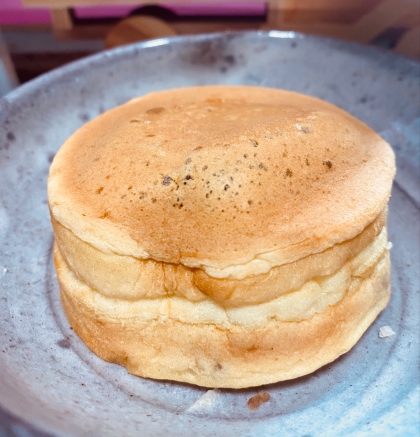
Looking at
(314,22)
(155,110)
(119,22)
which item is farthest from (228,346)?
(119,22)

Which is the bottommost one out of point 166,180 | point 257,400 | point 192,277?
point 257,400

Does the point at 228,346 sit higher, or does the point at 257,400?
the point at 228,346

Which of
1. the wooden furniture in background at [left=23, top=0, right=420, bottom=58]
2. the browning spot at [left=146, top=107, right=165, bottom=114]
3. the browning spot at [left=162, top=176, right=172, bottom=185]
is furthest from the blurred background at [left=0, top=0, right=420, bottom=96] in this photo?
the browning spot at [left=162, top=176, right=172, bottom=185]

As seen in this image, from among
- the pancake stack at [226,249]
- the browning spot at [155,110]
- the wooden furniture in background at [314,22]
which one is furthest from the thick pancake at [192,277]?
the wooden furniture in background at [314,22]

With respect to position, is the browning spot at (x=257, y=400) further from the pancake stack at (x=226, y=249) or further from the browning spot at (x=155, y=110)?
the browning spot at (x=155, y=110)

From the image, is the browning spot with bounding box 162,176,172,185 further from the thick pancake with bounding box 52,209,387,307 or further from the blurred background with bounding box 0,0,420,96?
the blurred background with bounding box 0,0,420,96

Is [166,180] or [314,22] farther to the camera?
[314,22]

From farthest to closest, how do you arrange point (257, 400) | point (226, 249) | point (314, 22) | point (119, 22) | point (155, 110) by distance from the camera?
point (119, 22), point (314, 22), point (155, 110), point (257, 400), point (226, 249)

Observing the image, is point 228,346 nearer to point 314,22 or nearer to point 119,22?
point 314,22

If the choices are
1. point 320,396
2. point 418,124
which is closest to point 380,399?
point 320,396
